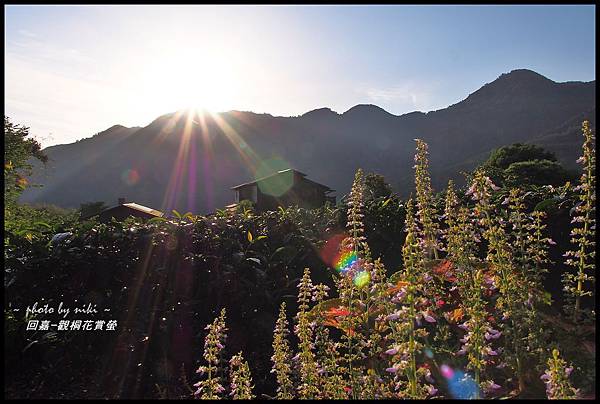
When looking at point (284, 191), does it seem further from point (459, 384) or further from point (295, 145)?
point (295, 145)

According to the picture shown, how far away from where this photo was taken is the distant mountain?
102312 millimetres

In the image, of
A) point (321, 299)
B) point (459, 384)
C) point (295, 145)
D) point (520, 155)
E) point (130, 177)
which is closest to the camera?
point (459, 384)

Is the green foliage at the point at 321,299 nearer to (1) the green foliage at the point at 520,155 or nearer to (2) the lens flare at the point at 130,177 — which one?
(1) the green foliage at the point at 520,155

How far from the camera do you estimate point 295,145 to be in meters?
126

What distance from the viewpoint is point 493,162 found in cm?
3609

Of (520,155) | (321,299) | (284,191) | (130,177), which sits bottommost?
(130,177)

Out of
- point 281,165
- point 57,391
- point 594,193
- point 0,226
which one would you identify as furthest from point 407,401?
point 281,165

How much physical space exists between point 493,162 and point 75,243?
124ft

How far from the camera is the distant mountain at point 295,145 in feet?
336

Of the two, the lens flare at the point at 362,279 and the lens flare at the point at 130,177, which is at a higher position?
the lens flare at the point at 362,279

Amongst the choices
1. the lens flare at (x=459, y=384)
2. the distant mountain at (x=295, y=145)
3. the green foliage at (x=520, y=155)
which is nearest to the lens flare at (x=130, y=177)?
the distant mountain at (x=295, y=145)

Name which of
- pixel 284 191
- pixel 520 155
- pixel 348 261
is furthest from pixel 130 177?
pixel 348 261

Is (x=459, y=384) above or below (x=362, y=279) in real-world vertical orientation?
below

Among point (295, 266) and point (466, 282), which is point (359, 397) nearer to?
point (466, 282)
